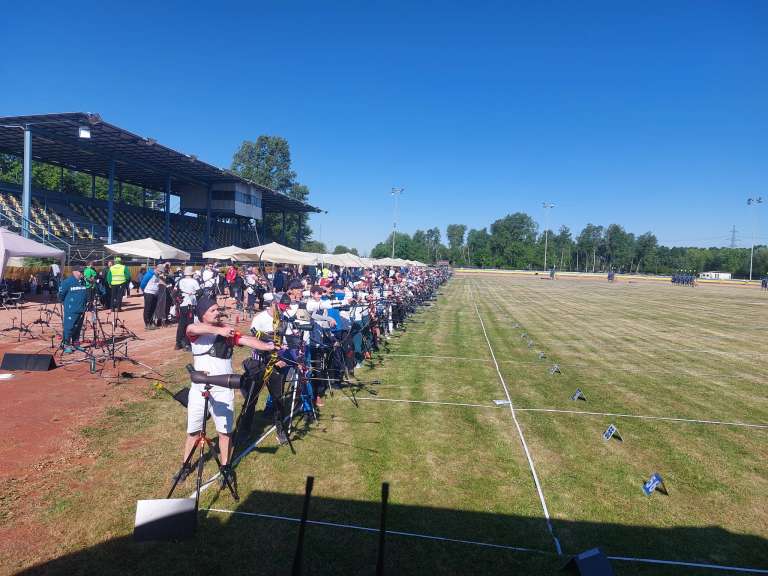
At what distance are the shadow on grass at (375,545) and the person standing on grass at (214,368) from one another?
2.13 feet

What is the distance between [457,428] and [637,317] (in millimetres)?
21330

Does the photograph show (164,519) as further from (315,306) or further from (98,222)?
(98,222)

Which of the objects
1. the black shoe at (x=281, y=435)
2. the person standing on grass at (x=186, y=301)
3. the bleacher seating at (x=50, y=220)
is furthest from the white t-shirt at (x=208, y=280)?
the bleacher seating at (x=50, y=220)

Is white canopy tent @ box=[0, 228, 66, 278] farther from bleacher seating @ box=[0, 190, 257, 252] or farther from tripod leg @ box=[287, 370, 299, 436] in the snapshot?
bleacher seating @ box=[0, 190, 257, 252]

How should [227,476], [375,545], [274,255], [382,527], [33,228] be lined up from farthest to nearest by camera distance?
[33,228] < [274,255] < [227,476] < [375,545] < [382,527]

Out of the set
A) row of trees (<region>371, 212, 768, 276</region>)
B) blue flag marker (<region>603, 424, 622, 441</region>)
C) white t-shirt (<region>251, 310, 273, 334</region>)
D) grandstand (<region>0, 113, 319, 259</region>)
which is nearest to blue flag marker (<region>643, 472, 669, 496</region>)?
blue flag marker (<region>603, 424, 622, 441</region>)

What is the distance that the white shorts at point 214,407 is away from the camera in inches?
193

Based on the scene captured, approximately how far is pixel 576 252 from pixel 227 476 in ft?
524

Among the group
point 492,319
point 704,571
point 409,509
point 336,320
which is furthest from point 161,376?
point 492,319

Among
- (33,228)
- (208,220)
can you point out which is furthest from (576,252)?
(33,228)

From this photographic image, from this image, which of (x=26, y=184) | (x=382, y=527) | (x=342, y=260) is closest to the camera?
(x=382, y=527)

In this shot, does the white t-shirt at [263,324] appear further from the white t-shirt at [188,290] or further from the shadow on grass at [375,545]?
the white t-shirt at [188,290]

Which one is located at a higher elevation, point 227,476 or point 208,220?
point 208,220

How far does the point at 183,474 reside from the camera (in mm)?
5172
